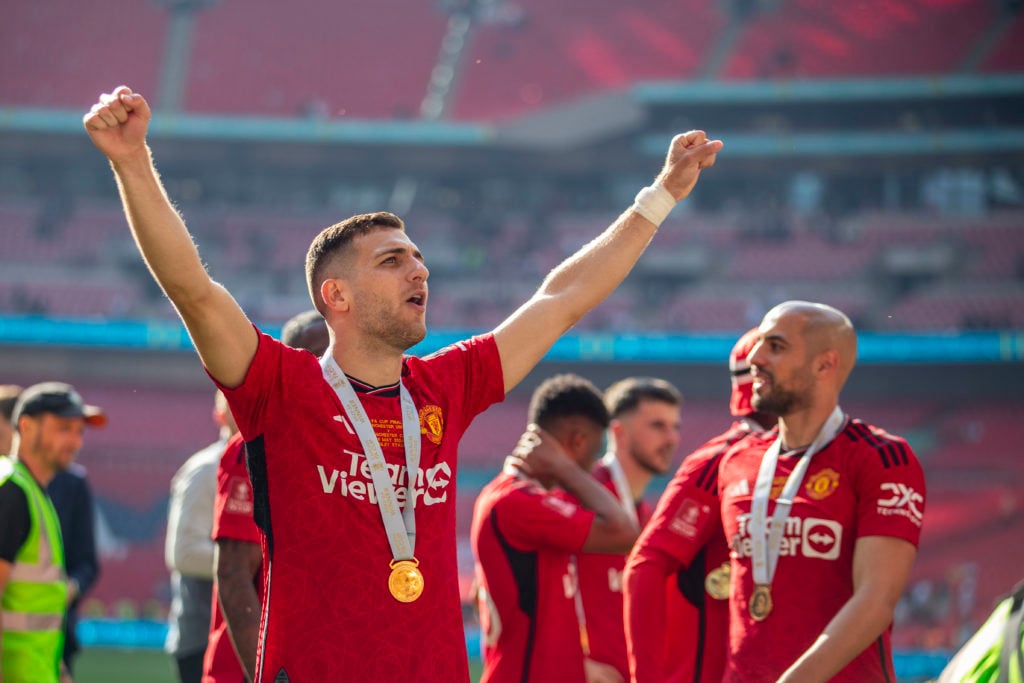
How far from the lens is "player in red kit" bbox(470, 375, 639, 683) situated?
4.56m

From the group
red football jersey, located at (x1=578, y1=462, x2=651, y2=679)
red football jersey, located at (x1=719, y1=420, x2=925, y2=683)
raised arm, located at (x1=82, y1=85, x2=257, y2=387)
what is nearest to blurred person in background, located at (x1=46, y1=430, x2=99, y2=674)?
red football jersey, located at (x1=578, y1=462, x2=651, y2=679)

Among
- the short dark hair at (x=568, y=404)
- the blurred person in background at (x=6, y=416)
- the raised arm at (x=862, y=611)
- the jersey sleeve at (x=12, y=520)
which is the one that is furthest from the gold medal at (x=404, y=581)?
the blurred person in background at (x=6, y=416)

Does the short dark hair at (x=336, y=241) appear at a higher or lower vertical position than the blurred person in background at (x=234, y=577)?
higher

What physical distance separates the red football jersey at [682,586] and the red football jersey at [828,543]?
33cm

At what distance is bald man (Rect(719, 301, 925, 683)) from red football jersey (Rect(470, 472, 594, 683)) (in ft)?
2.35

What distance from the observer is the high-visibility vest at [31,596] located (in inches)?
190

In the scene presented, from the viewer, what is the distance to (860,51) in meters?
34.6

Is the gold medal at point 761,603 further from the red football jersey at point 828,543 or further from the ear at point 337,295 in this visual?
the ear at point 337,295

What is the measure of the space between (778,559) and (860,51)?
109ft

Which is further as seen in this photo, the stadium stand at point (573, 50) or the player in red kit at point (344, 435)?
the stadium stand at point (573, 50)

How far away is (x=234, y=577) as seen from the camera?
13.1 feet

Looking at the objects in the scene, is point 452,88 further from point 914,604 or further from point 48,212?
point 914,604

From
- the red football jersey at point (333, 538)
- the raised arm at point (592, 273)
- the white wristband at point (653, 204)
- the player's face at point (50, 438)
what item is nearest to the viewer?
the red football jersey at point (333, 538)

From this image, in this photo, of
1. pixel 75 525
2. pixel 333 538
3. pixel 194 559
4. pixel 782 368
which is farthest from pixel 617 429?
pixel 75 525
